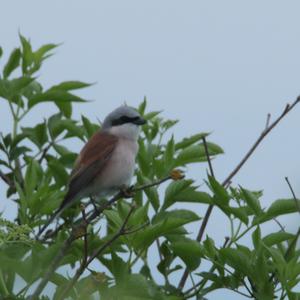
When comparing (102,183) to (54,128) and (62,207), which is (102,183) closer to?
(54,128)

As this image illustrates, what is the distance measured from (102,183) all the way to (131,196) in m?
2.10

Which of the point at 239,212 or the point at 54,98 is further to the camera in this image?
the point at 54,98

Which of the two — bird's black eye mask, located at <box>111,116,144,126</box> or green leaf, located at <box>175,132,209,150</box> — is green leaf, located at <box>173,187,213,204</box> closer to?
green leaf, located at <box>175,132,209,150</box>

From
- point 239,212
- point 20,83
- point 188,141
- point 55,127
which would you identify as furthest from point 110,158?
point 239,212

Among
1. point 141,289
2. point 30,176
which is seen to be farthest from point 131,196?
point 141,289

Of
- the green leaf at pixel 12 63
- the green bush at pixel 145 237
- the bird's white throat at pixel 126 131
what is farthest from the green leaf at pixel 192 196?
the bird's white throat at pixel 126 131

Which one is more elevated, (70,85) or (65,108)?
(70,85)

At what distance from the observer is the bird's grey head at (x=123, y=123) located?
7.49 m

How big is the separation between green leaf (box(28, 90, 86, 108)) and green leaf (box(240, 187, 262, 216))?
166cm

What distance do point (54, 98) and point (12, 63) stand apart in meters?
0.60

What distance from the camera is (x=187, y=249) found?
4.91m

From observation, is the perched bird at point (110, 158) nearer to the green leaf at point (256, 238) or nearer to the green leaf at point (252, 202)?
the green leaf at point (252, 202)

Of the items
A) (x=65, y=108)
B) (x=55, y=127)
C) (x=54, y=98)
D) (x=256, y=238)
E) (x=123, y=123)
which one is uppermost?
(x=54, y=98)

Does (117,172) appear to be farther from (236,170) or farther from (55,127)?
(236,170)
